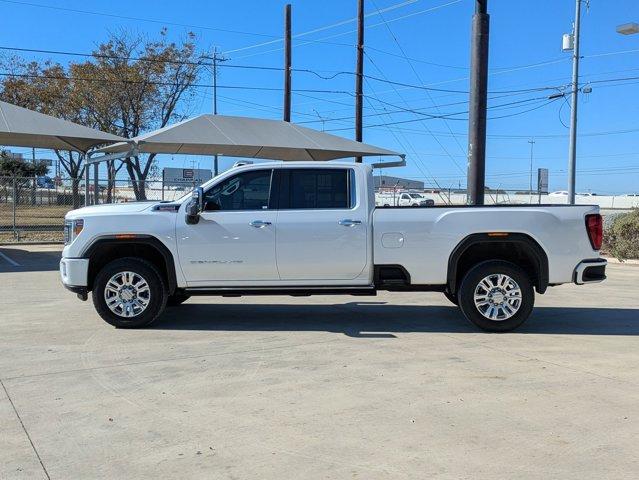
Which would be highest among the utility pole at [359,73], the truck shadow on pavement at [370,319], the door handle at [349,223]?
the utility pole at [359,73]

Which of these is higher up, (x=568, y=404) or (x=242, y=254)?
(x=242, y=254)

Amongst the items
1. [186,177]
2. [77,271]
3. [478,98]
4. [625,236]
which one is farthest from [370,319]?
[186,177]

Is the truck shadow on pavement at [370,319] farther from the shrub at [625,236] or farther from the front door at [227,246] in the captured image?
the shrub at [625,236]

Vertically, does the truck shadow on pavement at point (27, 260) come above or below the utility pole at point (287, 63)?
below

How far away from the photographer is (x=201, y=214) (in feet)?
24.5

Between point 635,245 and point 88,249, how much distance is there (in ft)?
46.5

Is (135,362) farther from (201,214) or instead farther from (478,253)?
(478,253)

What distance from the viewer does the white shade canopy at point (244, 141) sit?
17547 mm

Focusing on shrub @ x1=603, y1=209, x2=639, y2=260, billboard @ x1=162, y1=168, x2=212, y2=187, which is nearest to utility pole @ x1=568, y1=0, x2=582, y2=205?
shrub @ x1=603, y1=209, x2=639, y2=260

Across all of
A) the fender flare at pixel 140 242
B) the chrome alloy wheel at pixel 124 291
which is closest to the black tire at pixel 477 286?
the fender flare at pixel 140 242

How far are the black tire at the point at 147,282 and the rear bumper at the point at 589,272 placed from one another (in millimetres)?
5011

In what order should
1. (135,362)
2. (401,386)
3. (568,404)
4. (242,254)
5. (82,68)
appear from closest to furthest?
1. (568,404)
2. (401,386)
3. (135,362)
4. (242,254)
5. (82,68)

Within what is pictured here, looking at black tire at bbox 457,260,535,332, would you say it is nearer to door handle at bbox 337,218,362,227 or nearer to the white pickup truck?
the white pickup truck

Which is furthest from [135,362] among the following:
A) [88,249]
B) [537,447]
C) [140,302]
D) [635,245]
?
[635,245]
